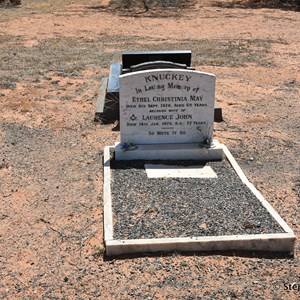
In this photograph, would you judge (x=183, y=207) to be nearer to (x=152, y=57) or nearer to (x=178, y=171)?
(x=178, y=171)

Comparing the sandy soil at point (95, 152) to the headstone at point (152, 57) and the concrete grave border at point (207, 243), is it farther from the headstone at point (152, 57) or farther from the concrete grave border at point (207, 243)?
the headstone at point (152, 57)

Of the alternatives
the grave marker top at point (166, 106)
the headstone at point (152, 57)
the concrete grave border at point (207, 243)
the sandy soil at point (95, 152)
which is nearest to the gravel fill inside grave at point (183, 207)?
the concrete grave border at point (207, 243)

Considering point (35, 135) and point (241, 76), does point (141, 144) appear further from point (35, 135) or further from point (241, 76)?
point (241, 76)

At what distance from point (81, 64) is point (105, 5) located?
1177 centimetres

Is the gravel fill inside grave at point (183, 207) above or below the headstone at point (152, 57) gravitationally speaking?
below

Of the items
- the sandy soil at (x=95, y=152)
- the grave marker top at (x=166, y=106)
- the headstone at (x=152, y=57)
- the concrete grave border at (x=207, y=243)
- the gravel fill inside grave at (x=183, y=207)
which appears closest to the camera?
the sandy soil at (x=95, y=152)

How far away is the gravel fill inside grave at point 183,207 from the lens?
191 inches

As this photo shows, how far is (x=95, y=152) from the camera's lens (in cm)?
718

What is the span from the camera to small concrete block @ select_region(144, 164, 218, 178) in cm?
609

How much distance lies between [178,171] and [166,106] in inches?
36.5

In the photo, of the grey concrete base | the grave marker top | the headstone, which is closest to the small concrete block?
the grey concrete base

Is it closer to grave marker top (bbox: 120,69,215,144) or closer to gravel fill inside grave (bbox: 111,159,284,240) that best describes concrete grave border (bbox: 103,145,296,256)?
gravel fill inside grave (bbox: 111,159,284,240)

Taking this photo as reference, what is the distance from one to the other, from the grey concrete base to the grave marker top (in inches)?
5.6

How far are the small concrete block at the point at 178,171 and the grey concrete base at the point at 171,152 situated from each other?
20 cm
